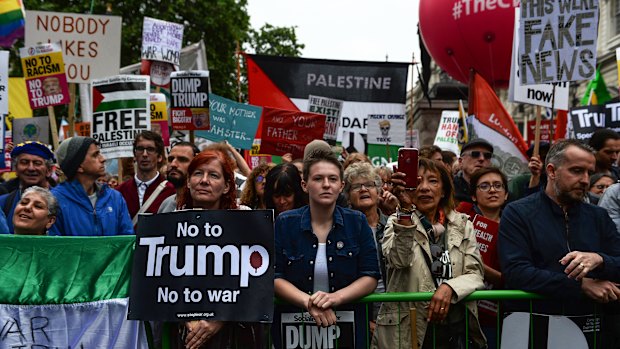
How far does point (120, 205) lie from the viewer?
6125 millimetres

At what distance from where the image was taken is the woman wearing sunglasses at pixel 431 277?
446cm

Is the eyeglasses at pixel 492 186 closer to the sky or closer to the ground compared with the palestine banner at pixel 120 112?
closer to the ground

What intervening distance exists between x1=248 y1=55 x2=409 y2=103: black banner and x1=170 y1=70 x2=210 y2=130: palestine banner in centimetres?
233

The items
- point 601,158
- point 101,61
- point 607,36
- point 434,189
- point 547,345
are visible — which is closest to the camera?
point 547,345

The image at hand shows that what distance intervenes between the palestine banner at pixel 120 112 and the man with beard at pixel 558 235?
15.7ft

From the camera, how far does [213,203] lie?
4.93 meters

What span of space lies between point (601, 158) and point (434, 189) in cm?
292

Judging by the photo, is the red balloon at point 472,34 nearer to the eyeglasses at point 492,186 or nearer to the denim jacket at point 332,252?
the eyeglasses at point 492,186

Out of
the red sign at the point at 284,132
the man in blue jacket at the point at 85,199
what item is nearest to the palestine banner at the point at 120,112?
the red sign at the point at 284,132

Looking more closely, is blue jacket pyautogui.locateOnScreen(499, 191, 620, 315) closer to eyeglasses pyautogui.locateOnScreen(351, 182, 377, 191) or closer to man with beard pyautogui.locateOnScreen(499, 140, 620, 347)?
man with beard pyautogui.locateOnScreen(499, 140, 620, 347)

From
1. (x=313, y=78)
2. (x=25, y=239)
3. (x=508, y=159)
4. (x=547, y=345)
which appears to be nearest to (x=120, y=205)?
(x=25, y=239)

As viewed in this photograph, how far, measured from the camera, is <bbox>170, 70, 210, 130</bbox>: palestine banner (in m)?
9.76

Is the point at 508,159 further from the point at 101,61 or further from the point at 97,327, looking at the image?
the point at 97,327

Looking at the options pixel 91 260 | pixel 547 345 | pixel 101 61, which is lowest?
pixel 547 345
